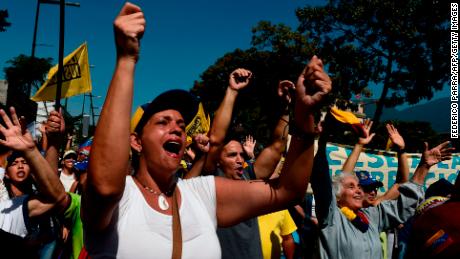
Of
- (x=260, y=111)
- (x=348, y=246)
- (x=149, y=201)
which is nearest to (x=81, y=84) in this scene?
(x=348, y=246)

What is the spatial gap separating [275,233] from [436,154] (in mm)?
1574

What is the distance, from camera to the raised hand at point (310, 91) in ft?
5.81

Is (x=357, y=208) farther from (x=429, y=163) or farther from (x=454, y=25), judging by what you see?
(x=454, y=25)

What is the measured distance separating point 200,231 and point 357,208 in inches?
90.5

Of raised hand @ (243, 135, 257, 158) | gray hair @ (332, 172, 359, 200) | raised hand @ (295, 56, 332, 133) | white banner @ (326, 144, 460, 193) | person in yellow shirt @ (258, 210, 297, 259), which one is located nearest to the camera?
raised hand @ (295, 56, 332, 133)

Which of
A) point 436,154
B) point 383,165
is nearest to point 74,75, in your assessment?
point 383,165

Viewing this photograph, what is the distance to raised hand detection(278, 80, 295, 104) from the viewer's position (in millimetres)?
2258

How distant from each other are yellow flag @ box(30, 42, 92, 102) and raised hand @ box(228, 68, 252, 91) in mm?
6655

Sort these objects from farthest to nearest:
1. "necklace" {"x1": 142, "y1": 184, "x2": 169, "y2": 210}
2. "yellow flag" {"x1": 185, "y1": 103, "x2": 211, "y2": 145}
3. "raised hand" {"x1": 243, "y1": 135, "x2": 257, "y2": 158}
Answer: "yellow flag" {"x1": 185, "y1": 103, "x2": 211, "y2": 145} → "raised hand" {"x1": 243, "y1": 135, "x2": 257, "y2": 158} → "necklace" {"x1": 142, "y1": 184, "x2": 169, "y2": 210}

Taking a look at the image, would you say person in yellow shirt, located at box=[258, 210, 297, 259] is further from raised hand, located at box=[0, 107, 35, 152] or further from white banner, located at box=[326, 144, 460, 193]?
white banner, located at box=[326, 144, 460, 193]

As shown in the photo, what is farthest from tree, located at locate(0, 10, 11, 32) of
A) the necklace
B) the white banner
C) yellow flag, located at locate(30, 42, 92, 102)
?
the necklace

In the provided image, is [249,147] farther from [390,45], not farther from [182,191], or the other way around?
[390,45]

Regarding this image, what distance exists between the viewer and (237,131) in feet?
14.1

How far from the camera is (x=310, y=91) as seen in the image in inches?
71.8
